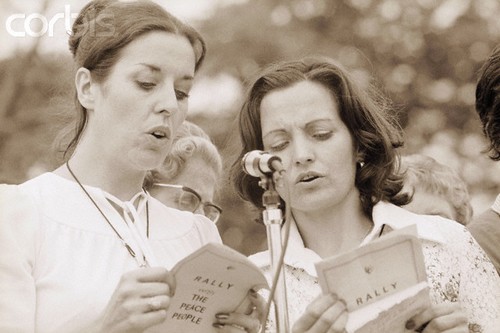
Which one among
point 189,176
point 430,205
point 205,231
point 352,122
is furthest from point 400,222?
point 430,205

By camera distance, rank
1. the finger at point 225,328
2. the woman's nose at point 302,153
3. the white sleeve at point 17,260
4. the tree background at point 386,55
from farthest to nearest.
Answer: the tree background at point 386,55
the woman's nose at point 302,153
the finger at point 225,328
the white sleeve at point 17,260

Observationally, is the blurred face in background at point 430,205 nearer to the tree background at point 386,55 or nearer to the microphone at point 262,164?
the microphone at point 262,164

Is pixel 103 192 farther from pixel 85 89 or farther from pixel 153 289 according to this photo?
pixel 153 289

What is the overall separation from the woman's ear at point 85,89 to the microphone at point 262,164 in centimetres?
55

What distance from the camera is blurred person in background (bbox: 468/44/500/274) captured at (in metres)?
2.98

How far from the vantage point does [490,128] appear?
3201 millimetres

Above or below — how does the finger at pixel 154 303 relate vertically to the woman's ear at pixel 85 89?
below

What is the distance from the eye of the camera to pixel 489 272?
112 inches

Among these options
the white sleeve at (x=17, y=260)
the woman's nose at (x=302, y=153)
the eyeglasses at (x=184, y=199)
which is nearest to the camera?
the white sleeve at (x=17, y=260)

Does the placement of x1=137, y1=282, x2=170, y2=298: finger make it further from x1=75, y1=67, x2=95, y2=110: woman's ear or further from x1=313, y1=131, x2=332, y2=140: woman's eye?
x1=313, y1=131, x2=332, y2=140: woman's eye

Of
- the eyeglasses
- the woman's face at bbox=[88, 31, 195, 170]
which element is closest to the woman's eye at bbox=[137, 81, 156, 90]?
the woman's face at bbox=[88, 31, 195, 170]

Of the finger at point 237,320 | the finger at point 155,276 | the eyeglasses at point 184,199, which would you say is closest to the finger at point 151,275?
the finger at point 155,276

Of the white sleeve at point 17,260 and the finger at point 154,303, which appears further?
the white sleeve at point 17,260

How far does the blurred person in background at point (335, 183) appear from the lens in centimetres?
284
